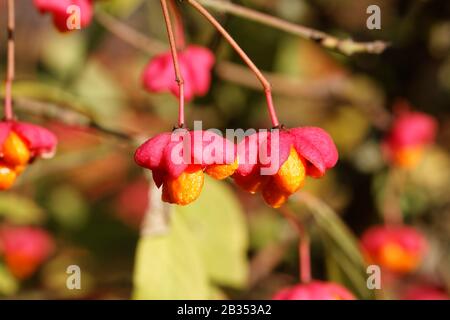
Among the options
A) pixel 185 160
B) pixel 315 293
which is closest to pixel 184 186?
pixel 185 160

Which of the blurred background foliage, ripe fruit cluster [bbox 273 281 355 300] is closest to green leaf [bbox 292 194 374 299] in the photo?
the blurred background foliage

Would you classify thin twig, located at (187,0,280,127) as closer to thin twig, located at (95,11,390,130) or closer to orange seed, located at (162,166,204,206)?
orange seed, located at (162,166,204,206)

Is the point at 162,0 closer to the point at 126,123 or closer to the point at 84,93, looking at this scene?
the point at 84,93

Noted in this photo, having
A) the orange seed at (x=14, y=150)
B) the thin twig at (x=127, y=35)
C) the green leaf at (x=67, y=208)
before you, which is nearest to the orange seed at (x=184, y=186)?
the orange seed at (x=14, y=150)
